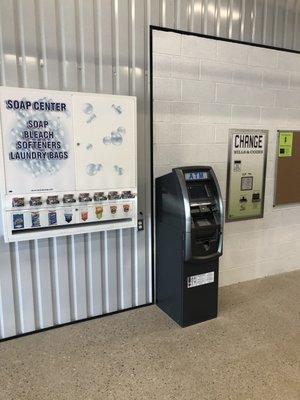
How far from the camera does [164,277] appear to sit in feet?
9.66

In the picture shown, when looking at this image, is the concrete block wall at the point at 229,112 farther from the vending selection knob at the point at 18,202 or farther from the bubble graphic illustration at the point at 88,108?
the vending selection knob at the point at 18,202

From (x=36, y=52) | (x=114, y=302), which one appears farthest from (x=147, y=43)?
(x=114, y=302)

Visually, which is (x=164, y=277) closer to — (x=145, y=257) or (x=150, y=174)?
(x=145, y=257)

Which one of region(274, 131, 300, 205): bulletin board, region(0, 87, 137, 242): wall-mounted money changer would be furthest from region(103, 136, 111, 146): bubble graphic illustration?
region(274, 131, 300, 205): bulletin board

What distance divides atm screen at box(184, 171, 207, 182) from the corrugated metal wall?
0.46 m

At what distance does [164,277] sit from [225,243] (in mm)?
903

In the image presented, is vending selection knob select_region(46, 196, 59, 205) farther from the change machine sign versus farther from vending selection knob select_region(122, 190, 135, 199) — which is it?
the change machine sign

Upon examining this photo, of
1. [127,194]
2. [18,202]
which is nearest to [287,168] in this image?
[127,194]

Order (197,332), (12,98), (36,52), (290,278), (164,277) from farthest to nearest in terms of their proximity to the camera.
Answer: (290,278) → (164,277) → (197,332) → (36,52) → (12,98)

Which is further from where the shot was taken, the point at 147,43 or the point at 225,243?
the point at 225,243

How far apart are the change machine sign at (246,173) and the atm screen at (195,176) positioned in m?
0.73

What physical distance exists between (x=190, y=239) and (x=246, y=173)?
1.26 metres

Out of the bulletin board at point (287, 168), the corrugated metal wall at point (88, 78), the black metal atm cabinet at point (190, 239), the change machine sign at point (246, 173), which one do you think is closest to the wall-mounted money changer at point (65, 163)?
the corrugated metal wall at point (88, 78)

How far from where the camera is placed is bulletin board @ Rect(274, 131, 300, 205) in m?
3.58
